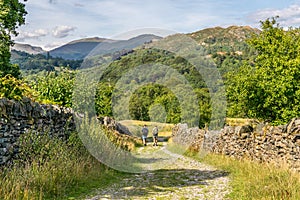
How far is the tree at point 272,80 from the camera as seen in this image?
20.2 m

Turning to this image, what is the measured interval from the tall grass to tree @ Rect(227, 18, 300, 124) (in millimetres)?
13586

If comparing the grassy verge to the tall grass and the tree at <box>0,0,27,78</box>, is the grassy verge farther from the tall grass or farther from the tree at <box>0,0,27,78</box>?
the tree at <box>0,0,27,78</box>

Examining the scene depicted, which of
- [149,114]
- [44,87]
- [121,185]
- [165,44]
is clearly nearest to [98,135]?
[121,185]

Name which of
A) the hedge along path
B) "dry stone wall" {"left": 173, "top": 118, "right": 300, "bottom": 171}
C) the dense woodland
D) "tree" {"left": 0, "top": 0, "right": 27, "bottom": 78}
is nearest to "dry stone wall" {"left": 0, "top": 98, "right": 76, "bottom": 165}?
the hedge along path

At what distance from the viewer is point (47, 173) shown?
7742mm

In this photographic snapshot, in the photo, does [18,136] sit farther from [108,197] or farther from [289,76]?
[289,76]

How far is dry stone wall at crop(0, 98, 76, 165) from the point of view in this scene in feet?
25.8

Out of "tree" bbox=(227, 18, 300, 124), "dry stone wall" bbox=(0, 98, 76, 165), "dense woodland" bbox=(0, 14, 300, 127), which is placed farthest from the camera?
"tree" bbox=(227, 18, 300, 124)

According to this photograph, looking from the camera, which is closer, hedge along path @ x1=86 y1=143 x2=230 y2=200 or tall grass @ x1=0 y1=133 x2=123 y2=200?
tall grass @ x1=0 y1=133 x2=123 y2=200

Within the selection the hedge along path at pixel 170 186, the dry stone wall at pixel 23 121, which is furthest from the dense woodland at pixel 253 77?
the hedge along path at pixel 170 186

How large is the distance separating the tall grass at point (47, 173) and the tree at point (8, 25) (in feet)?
36.6

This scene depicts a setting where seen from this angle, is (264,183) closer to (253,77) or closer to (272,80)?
(272,80)

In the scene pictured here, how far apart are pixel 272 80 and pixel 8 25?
16.0 meters

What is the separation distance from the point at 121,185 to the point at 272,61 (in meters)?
17.1
